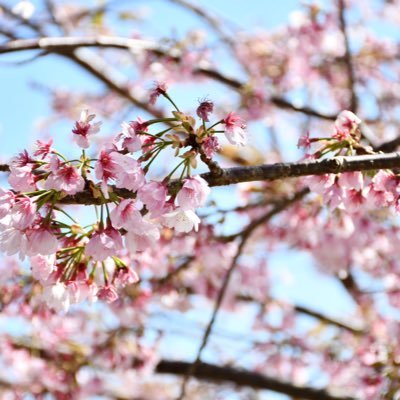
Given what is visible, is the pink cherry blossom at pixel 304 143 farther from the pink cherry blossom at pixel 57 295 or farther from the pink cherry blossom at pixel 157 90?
the pink cherry blossom at pixel 57 295

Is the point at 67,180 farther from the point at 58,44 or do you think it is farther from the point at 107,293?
the point at 58,44

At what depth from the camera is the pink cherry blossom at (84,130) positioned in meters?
1.72

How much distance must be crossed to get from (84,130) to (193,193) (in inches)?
13.2

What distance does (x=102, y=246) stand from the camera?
1688 mm

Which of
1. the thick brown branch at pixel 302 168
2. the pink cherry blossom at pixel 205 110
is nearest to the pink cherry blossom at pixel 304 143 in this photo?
the thick brown branch at pixel 302 168

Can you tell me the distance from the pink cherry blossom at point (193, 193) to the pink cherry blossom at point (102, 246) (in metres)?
0.20

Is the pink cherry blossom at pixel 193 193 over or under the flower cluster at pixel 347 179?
under

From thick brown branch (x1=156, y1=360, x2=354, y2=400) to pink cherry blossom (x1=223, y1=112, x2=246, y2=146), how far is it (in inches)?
100

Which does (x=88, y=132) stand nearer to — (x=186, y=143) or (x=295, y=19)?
(x=186, y=143)

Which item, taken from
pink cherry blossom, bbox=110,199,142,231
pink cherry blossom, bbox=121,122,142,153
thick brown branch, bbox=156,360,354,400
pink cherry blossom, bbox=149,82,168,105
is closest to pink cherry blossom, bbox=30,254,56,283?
pink cherry blossom, bbox=110,199,142,231

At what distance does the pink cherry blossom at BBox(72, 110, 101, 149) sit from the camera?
1723mm

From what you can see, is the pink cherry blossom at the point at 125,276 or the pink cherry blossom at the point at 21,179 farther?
the pink cherry blossom at the point at 125,276

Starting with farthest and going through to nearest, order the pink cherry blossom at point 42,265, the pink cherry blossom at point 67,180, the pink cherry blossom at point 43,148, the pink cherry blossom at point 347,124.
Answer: the pink cherry blossom at point 347,124
the pink cherry blossom at point 42,265
the pink cherry blossom at point 43,148
the pink cherry blossom at point 67,180

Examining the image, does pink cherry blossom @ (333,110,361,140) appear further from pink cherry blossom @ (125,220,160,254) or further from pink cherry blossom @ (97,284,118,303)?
pink cherry blossom @ (97,284,118,303)
